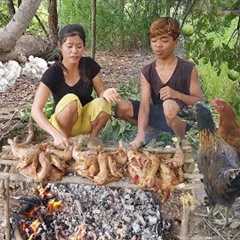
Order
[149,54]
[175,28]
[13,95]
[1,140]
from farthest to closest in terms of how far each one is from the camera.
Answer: [149,54] < [13,95] < [1,140] < [175,28]

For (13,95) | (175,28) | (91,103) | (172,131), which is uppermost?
(175,28)

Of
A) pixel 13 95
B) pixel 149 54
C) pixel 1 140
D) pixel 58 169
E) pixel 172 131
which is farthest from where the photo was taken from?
pixel 149 54

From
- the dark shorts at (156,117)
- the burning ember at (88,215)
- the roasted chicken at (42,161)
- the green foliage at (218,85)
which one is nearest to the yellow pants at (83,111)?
the dark shorts at (156,117)

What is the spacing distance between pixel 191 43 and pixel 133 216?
47.0 inches

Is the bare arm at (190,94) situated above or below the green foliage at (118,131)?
above

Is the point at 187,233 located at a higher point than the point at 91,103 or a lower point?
lower

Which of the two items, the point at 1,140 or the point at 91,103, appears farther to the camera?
the point at 1,140

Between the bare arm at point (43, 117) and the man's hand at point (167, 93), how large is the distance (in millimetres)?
846

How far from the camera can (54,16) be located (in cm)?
951

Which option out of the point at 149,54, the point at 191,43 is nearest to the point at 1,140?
the point at 191,43

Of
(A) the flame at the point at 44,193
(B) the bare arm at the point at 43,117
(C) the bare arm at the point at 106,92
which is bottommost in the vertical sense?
(A) the flame at the point at 44,193

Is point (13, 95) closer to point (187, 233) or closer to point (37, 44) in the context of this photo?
point (37, 44)

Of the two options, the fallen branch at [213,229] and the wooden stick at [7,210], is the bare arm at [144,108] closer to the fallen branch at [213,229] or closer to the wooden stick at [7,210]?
the fallen branch at [213,229]

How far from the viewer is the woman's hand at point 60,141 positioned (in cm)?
350
